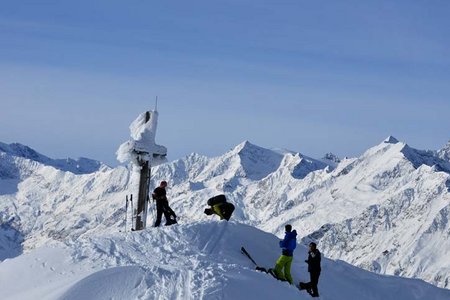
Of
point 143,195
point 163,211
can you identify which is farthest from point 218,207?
point 143,195

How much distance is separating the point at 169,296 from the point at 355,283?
11.6 metres

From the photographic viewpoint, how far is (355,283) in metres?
34.5

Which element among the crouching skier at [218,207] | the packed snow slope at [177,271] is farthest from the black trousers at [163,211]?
the packed snow slope at [177,271]

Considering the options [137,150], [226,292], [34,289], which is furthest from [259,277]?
[137,150]

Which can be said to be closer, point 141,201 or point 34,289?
point 34,289

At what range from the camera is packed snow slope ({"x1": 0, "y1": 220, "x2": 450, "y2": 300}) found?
26.3m

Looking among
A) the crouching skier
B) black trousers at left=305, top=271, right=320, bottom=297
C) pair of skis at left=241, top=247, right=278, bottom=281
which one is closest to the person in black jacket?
black trousers at left=305, top=271, right=320, bottom=297

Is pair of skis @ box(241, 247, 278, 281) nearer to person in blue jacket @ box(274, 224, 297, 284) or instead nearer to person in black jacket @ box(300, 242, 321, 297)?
person in blue jacket @ box(274, 224, 297, 284)

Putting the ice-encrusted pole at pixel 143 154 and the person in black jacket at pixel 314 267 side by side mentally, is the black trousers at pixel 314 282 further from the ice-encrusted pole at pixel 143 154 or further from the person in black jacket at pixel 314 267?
the ice-encrusted pole at pixel 143 154

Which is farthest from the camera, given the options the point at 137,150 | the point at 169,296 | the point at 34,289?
the point at 137,150

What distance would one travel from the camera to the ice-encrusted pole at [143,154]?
116 ft

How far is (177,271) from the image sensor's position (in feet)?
89.8

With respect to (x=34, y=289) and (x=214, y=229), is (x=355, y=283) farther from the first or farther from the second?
(x=34, y=289)

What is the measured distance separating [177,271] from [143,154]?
9.33 metres
